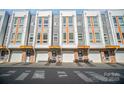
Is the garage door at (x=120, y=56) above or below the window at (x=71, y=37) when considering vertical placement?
below

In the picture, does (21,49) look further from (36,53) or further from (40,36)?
(40,36)

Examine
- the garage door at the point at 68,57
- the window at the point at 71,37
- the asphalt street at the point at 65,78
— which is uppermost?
the window at the point at 71,37

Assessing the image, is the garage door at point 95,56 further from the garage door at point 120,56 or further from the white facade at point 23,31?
the white facade at point 23,31

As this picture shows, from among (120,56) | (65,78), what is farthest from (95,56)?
(65,78)

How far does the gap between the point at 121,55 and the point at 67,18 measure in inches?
169

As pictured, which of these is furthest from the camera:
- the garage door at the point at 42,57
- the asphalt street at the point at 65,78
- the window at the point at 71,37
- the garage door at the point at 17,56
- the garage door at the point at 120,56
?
the window at the point at 71,37

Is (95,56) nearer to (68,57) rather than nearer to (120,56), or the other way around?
(120,56)

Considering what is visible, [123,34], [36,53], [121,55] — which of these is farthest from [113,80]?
[36,53]

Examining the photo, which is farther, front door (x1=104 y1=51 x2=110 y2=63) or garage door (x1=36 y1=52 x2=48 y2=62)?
garage door (x1=36 y1=52 x2=48 y2=62)

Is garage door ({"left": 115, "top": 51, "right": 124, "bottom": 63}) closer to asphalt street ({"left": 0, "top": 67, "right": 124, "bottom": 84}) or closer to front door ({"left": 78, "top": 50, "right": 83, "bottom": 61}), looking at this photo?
asphalt street ({"left": 0, "top": 67, "right": 124, "bottom": 84})


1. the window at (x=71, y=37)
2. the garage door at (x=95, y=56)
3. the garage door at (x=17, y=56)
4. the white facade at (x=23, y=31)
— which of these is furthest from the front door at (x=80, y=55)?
the white facade at (x=23, y=31)

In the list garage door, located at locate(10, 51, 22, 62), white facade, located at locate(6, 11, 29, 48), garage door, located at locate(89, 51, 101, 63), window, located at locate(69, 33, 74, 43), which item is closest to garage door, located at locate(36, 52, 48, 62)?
garage door, located at locate(10, 51, 22, 62)

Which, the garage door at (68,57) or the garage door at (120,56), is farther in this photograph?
the garage door at (68,57)

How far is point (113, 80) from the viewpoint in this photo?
2.32 m
